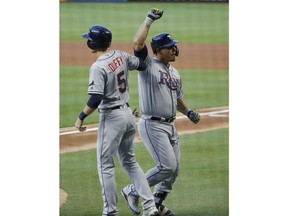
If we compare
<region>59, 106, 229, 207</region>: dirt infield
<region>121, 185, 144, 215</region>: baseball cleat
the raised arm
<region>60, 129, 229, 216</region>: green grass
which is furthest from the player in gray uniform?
<region>59, 106, 229, 207</region>: dirt infield

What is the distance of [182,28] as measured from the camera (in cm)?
1041

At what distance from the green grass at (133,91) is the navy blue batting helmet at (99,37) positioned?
5.17 ft

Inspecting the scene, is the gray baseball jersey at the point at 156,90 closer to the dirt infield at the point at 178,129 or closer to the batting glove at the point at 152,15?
the batting glove at the point at 152,15

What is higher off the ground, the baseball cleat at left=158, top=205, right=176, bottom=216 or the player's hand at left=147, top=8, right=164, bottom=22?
the player's hand at left=147, top=8, right=164, bottom=22

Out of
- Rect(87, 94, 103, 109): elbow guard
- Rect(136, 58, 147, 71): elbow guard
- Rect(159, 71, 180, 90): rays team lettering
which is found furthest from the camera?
Rect(159, 71, 180, 90): rays team lettering

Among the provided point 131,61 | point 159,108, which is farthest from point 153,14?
point 159,108

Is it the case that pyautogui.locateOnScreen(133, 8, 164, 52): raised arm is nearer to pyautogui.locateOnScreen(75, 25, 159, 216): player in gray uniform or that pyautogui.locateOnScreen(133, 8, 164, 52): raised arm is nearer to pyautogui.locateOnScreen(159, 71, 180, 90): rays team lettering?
pyautogui.locateOnScreen(75, 25, 159, 216): player in gray uniform

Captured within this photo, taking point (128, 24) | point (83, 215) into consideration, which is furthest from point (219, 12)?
point (128, 24)

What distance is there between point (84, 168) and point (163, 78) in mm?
1607

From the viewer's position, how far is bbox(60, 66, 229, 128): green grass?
301 inches

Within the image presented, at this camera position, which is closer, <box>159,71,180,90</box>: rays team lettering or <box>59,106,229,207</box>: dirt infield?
<box>159,71,180,90</box>: rays team lettering

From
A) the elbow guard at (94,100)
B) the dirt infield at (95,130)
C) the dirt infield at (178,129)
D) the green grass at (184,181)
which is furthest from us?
the dirt infield at (178,129)

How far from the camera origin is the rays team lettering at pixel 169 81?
5539 millimetres

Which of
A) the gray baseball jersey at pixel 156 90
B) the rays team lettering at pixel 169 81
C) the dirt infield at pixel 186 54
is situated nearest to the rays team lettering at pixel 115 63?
the gray baseball jersey at pixel 156 90
